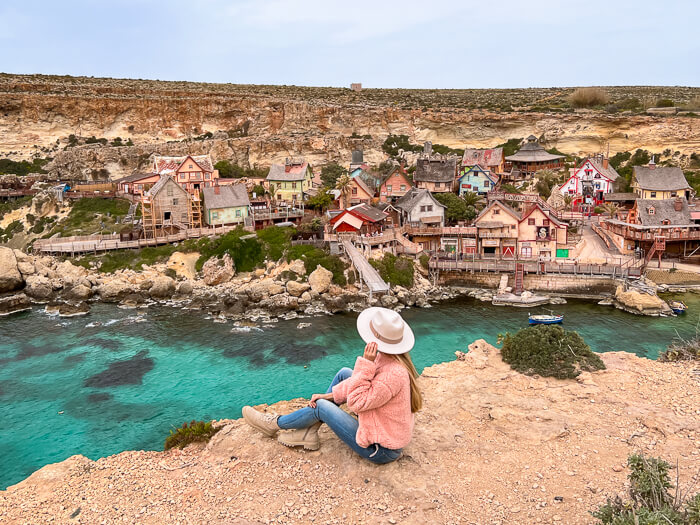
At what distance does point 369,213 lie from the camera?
42.8 metres

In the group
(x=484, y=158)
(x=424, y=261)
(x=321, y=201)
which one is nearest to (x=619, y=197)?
(x=484, y=158)

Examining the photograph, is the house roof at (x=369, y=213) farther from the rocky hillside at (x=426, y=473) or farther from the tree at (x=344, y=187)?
the rocky hillside at (x=426, y=473)

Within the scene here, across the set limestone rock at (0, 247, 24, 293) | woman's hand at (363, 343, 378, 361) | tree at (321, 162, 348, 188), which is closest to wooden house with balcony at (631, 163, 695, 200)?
tree at (321, 162, 348, 188)

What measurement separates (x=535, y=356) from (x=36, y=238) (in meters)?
45.7

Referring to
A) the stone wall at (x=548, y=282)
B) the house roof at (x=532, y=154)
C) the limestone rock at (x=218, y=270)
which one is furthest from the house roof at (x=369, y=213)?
the house roof at (x=532, y=154)

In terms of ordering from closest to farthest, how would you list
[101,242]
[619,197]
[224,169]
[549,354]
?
[549,354], [101,242], [619,197], [224,169]

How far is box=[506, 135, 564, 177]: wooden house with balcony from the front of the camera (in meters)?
61.6

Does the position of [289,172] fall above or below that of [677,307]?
above

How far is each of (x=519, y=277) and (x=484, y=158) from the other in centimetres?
2599

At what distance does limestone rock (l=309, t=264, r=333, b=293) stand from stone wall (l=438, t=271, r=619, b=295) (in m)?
9.25

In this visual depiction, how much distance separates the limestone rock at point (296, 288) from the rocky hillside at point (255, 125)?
117 ft

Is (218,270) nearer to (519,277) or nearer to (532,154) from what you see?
(519,277)

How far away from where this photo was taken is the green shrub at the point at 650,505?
251 inches

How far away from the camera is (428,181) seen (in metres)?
53.4
